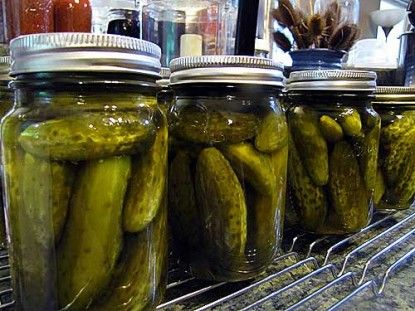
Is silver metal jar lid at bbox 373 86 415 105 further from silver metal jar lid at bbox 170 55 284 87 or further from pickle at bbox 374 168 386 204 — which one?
silver metal jar lid at bbox 170 55 284 87

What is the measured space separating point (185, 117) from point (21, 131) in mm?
161

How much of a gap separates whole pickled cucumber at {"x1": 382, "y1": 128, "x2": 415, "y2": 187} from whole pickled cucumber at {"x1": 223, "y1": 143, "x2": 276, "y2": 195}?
282 millimetres

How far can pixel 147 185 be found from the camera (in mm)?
353

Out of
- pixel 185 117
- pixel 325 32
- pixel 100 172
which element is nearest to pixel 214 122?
pixel 185 117

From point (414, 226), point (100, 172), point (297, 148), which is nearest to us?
point (100, 172)

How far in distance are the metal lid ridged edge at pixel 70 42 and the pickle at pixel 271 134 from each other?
0.16m

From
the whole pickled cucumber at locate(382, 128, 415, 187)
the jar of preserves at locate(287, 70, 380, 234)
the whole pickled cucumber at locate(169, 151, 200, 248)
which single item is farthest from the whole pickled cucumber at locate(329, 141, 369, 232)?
the whole pickled cucumber at locate(169, 151, 200, 248)

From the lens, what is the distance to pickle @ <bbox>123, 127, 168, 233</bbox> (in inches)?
13.5

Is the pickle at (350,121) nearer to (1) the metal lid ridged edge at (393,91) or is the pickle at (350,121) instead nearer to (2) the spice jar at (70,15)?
(1) the metal lid ridged edge at (393,91)

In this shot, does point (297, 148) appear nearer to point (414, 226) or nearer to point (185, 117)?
point (185, 117)

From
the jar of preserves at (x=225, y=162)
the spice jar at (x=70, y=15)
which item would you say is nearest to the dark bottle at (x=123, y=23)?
the spice jar at (x=70, y=15)

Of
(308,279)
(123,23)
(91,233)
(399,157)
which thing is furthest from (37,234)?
(399,157)

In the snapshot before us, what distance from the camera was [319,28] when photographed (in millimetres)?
727

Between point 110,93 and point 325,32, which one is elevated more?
point 325,32
